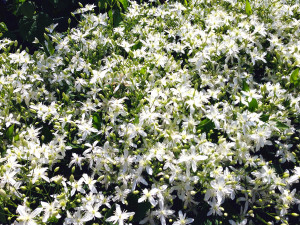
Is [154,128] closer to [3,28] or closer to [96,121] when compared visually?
[96,121]

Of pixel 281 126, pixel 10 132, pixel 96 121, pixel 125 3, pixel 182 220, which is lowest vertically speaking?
pixel 182 220

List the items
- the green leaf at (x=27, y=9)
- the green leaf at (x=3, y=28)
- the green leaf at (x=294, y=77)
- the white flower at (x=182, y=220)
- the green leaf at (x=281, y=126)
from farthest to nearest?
the green leaf at (x=3, y=28) < the green leaf at (x=27, y=9) < the green leaf at (x=294, y=77) < the green leaf at (x=281, y=126) < the white flower at (x=182, y=220)

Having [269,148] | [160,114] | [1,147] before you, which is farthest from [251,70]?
[1,147]

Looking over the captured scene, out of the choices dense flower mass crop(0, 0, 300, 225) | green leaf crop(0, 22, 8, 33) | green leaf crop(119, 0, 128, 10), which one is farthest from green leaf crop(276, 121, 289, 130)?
green leaf crop(0, 22, 8, 33)

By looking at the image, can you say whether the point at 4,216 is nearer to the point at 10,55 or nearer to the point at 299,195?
the point at 10,55

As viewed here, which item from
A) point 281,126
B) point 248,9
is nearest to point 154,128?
point 281,126

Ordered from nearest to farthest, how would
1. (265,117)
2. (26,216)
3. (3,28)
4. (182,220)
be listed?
(26,216) < (182,220) < (265,117) < (3,28)

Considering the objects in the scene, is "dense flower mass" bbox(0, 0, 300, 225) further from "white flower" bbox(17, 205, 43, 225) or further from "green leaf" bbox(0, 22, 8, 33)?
"green leaf" bbox(0, 22, 8, 33)

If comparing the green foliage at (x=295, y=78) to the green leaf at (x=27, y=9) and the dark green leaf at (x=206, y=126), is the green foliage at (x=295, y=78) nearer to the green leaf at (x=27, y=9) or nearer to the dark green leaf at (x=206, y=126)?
the dark green leaf at (x=206, y=126)

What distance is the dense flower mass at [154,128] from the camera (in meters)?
2.07

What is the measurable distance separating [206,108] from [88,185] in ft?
3.78

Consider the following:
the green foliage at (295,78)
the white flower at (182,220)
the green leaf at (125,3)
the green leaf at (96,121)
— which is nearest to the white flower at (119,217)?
the white flower at (182,220)

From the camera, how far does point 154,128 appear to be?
2.27 meters

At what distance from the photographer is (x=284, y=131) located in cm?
235
